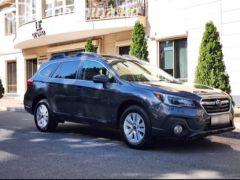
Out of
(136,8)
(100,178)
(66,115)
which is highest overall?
(136,8)

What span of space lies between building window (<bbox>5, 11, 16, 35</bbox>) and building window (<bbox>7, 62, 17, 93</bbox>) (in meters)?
2.23

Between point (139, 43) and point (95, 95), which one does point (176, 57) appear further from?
point (95, 95)

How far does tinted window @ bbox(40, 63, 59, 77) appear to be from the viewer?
10.4 metres

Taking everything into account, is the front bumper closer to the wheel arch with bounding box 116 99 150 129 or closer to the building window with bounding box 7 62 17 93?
the wheel arch with bounding box 116 99 150 129

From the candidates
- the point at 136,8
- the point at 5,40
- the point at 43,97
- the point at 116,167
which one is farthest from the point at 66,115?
the point at 5,40

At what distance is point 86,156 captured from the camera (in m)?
7.39

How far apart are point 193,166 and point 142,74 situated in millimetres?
2736

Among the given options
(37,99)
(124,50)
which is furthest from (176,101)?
(124,50)

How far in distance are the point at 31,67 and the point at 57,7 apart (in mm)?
6685

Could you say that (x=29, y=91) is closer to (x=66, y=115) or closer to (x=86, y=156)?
(x=66, y=115)

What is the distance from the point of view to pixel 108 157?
Result: 729 centimetres

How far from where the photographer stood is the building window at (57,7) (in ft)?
72.4

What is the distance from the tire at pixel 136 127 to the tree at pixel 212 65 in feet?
19.8

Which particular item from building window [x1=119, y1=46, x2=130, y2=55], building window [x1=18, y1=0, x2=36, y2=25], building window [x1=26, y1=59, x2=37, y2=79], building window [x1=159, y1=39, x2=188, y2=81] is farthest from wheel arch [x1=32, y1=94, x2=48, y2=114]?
building window [x1=26, y1=59, x2=37, y2=79]
